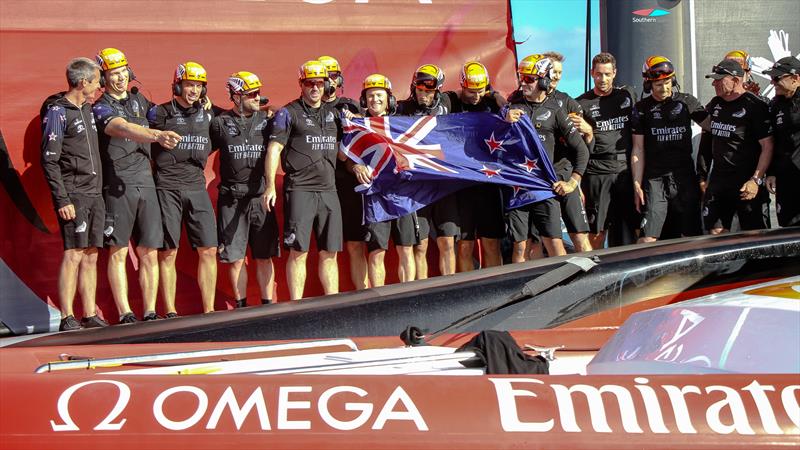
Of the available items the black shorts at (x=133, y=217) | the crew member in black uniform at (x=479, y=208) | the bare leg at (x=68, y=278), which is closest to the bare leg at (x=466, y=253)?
the crew member in black uniform at (x=479, y=208)

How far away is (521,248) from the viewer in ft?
21.8

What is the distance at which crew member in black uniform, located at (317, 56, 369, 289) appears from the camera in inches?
261

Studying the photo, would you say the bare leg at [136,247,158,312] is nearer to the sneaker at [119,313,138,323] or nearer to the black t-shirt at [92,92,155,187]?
the sneaker at [119,313,138,323]

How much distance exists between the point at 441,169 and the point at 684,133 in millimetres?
1752

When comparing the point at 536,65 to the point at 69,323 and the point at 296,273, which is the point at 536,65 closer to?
the point at 296,273

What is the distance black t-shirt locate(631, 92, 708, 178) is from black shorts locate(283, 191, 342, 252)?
7.42 ft

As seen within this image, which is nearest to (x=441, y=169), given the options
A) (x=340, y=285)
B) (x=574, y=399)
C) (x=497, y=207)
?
(x=497, y=207)

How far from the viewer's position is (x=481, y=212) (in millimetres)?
6777

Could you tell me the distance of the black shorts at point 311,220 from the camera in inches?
252

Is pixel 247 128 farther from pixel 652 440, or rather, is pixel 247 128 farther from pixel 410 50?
pixel 652 440

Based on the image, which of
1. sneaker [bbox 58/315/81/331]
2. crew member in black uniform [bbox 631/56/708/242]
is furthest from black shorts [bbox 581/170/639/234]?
sneaker [bbox 58/315/81/331]

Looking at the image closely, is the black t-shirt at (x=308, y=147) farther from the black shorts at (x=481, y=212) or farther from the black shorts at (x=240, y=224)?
the black shorts at (x=481, y=212)

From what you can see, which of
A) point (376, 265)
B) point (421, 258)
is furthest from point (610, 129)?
point (376, 265)

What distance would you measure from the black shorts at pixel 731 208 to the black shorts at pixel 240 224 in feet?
10.2
